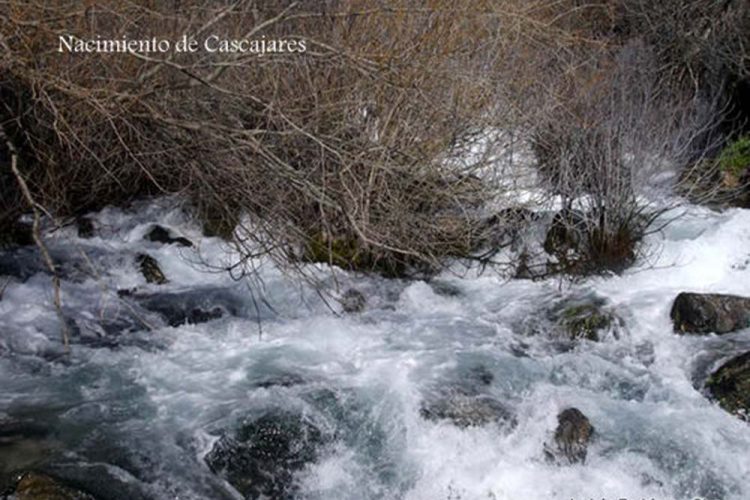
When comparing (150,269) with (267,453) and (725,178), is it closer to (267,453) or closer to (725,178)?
(267,453)

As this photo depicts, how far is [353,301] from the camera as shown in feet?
22.0

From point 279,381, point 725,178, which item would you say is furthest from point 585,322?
point 725,178

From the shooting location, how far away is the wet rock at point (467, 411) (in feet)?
16.3

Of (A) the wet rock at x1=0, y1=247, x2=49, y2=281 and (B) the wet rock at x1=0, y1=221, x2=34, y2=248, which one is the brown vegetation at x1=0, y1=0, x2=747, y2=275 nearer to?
(B) the wet rock at x1=0, y1=221, x2=34, y2=248

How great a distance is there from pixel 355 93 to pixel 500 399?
9.41ft

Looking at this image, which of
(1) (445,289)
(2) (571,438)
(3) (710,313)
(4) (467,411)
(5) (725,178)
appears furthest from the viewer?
(5) (725,178)

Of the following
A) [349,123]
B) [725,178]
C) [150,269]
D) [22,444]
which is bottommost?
[22,444]

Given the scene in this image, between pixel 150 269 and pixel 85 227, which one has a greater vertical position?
pixel 85 227

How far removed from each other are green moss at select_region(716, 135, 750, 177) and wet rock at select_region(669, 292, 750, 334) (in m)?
2.80

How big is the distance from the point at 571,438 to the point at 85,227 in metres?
5.20

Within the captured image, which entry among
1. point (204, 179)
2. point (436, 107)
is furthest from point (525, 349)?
point (204, 179)

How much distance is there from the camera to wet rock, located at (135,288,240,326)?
6.49 metres

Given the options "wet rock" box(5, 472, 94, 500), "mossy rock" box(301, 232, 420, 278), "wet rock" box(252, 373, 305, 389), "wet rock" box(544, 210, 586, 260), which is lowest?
"wet rock" box(5, 472, 94, 500)

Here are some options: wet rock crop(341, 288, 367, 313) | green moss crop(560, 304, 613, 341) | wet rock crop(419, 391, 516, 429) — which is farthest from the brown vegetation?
wet rock crop(419, 391, 516, 429)
